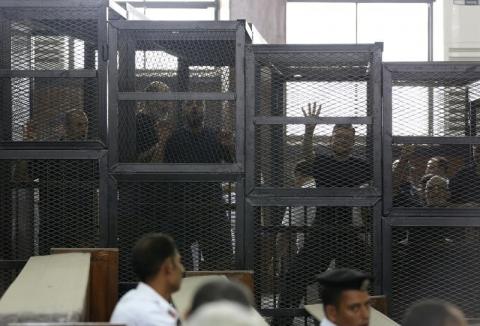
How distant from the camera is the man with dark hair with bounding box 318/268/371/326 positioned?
397 cm

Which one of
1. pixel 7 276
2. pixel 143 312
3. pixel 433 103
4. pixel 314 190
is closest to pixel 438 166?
pixel 433 103

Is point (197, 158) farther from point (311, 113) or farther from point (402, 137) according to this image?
point (402, 137)

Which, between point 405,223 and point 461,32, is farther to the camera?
point 461,32

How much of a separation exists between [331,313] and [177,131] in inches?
55.6

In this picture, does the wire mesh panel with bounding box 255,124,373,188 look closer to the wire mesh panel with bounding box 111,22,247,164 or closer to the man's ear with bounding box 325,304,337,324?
the wire mesh panel with bounding box 111,22,247,164

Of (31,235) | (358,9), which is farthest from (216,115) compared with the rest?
(358,9)

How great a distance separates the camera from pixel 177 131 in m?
4.90

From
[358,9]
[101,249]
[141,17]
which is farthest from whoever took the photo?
[358,9]

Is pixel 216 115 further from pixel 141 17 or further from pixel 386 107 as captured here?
pixel 141 17

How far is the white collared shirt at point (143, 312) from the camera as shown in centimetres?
364

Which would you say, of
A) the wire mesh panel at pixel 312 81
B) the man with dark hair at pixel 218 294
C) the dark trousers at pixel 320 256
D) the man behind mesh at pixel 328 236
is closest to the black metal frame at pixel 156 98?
the wire mesh panel at pixel 312 81

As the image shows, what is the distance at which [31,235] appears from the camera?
492cm

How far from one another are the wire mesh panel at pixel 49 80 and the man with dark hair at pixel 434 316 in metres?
2.19

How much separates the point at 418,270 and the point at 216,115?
1.36m
